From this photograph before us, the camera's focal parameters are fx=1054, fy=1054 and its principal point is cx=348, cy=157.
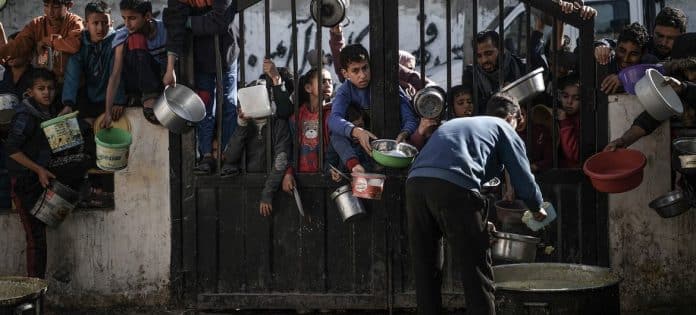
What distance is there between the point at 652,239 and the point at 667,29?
1.50m

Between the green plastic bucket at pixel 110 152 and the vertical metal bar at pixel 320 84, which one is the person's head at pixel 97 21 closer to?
the green plastic bucket at pixel 110 152

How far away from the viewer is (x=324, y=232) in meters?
7.02

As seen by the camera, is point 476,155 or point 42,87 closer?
point 476,155

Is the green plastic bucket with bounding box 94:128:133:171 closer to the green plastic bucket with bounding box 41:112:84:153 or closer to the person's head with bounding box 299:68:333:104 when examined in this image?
the green plastic bucket with bounding box 41:112:84:153

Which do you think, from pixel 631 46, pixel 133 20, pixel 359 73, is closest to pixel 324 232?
pixel 359 73

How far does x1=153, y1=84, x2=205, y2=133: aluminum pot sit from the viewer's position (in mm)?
6879

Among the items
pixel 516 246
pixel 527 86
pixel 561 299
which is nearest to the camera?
pixel 561 299

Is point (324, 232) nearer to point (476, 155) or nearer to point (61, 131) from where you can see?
point (476, 155)

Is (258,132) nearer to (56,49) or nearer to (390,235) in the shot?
(390,235)

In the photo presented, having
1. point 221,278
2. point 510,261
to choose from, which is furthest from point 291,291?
point 510,261

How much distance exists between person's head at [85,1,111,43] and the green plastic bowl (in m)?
2.19

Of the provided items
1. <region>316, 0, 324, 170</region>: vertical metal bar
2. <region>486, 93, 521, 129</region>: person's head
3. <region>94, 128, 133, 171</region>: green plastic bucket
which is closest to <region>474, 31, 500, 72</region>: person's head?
<region>316, 0, 324, 170</region>: vertical metal bar

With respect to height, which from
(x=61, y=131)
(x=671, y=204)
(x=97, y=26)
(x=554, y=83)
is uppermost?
(x=97, y=26)

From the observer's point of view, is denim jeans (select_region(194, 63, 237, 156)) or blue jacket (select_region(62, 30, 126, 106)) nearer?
denim jeans (select_region(194, 63, 237, 156))
